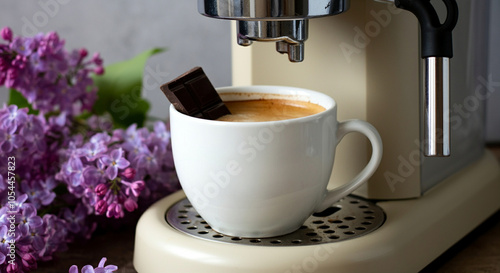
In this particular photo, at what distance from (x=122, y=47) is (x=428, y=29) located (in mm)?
505

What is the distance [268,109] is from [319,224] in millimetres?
91

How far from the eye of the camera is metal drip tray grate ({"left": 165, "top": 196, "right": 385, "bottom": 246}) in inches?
19.2

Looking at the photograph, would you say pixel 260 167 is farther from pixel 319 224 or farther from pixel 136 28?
pixel 136 28

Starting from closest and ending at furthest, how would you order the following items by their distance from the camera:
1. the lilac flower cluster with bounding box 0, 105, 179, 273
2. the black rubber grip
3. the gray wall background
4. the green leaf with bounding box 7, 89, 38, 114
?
the black rubber grip
the lilac flower cluster with bounding box 0, 105, 179, 273
the green leaf with bounding box 7, 89, 38, 114
the gray wall background

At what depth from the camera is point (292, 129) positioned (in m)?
0.45

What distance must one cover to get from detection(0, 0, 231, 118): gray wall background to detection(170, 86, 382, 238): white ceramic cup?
1.24 ft

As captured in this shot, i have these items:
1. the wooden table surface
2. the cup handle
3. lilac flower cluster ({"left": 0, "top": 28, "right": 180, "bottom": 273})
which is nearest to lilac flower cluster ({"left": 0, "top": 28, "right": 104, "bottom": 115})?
lilac flower cluster ({"left": 0, "top": 28, "right": 180, "bottom": 273})

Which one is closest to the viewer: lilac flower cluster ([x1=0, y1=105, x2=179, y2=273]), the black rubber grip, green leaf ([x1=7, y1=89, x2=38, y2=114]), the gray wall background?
the black rubber grip

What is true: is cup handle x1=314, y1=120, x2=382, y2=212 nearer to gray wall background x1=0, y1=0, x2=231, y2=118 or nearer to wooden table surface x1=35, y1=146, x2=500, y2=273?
wooden table surface x1=35, y1=146, x2=500, y2=273

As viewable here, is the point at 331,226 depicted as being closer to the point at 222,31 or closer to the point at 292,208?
the point at 292,208

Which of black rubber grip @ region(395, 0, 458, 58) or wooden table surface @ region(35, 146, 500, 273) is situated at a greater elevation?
black rubber grip @ region(395, 0, 458, 58)

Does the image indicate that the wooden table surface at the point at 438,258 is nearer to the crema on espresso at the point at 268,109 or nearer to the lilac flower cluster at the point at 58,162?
the lilac flower cluster at the point at 58,162

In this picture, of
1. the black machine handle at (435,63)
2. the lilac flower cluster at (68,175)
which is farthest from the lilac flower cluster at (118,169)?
the black machine handle at (435,63)

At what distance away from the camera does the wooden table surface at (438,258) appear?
21.7 inches
